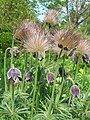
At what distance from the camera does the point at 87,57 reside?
3166 millimetres

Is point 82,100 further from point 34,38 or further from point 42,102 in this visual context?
point 34,38

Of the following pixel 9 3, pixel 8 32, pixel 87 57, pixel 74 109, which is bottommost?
pixel 74 109

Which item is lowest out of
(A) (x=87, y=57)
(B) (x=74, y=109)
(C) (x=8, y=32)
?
(B) (x=74, y=109)

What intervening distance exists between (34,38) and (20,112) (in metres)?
0.58

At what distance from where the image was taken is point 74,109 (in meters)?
3.28

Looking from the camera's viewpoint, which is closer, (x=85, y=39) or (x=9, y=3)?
(x=85, y=39)

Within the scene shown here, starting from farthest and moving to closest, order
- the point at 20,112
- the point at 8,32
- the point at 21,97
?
1. the point at 8,32
2. the point at 21,97
3. the point at 20,112

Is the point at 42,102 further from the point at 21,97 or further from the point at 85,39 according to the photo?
the point at 85,39

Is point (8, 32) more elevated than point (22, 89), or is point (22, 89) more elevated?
point (8, 32)

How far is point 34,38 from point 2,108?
66cm

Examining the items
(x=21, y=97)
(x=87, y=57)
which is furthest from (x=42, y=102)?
(x=87, y=57)

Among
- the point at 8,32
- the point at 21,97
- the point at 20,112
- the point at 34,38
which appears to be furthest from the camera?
the point at 8,32

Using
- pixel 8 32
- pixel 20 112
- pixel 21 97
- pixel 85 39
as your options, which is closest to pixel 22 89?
pixel 21 97

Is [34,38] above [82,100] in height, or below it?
above
